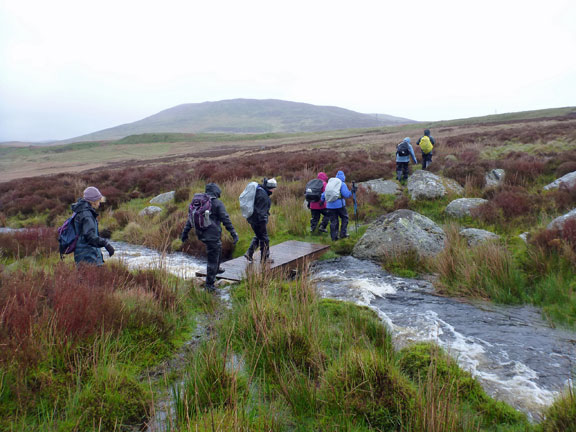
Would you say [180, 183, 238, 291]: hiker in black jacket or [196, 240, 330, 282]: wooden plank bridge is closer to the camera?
[180, 183, 238, 291]: hiker in black jacket

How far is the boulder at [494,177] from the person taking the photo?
12.6 metres

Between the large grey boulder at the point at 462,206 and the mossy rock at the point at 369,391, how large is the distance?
8162 millimetres

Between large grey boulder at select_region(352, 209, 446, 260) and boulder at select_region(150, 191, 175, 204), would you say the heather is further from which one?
boulder at select_region(150, 191, 175, 204)

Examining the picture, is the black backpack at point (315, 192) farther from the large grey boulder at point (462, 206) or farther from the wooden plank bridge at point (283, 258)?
the large grey boulder at point (462, 206)

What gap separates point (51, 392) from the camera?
126 inches

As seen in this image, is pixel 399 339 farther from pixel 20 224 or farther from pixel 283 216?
pixel 20 224

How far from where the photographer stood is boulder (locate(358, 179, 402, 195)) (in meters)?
13.9

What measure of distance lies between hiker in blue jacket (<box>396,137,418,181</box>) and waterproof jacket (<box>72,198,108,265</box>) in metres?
11.7

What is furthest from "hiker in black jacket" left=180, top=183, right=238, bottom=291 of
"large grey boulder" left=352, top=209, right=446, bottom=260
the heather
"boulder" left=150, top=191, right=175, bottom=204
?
"boulder" left=150, top=191, right=175, bottom=204

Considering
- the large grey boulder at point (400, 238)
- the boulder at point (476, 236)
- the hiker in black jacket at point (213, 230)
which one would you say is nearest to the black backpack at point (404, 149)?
the large grey boulder at point (400, 238)

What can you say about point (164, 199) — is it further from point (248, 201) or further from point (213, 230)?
point (213, 230)

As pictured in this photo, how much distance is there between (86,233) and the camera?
5.92 metres

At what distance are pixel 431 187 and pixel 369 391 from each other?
33.9 feet

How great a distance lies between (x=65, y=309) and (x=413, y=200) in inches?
426
